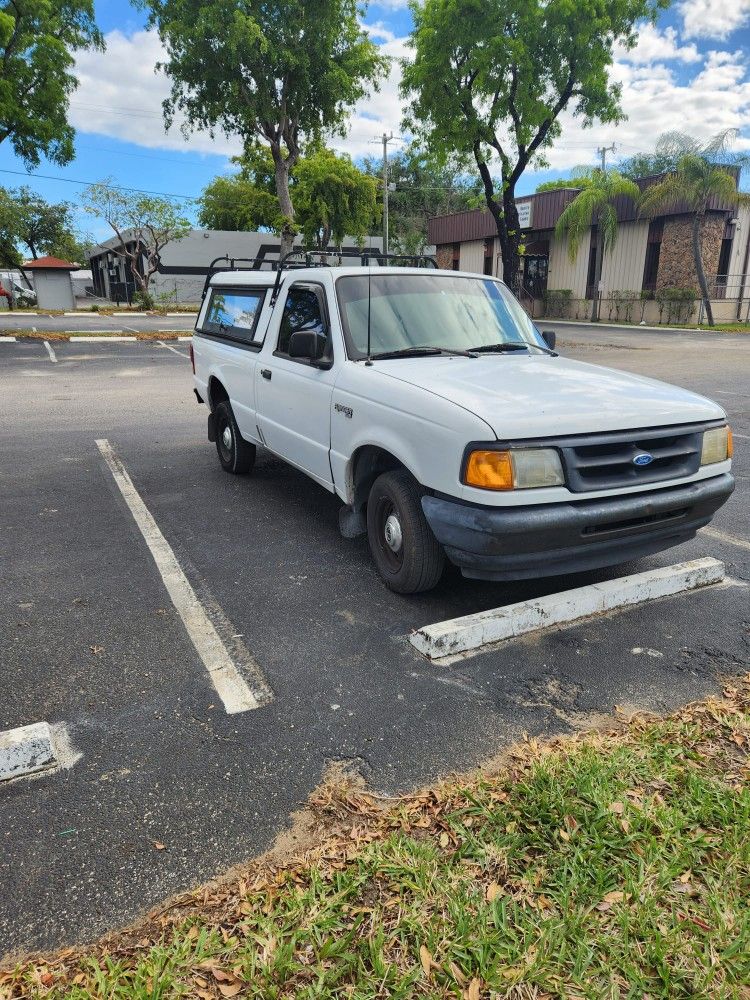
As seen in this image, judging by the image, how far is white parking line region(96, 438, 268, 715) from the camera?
10.4ft

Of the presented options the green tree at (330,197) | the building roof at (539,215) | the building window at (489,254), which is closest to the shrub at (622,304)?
the building roof at (539,215)

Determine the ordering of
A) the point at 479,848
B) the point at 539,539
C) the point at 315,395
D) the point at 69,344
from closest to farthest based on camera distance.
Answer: the point at 479,848, the point at 539,539, the point at 315,395, the point at 69,344

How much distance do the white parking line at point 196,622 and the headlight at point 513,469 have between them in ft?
4.73

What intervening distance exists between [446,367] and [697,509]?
5.24 feet

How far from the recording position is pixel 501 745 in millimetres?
2818

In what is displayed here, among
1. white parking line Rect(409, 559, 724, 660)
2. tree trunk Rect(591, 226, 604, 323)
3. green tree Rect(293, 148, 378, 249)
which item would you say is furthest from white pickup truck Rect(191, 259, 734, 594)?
green tree Rect(293, 148, 378, 249)

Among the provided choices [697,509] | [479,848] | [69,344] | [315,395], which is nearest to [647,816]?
[479,848]

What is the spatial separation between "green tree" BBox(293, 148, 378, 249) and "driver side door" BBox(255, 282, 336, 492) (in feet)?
135

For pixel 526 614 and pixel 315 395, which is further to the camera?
pixel 315 395

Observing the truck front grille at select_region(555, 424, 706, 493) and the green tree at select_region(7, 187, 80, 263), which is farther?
the green tree at select_region(7, 187, 80, 263)

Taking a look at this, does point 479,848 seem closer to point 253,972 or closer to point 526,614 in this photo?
point 253,972

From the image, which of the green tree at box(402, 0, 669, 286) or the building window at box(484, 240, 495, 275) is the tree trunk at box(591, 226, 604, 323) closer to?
the building window at box(484, 240, 495, 275)

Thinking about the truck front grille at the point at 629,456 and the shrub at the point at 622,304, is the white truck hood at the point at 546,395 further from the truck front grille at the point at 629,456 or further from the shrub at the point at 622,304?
the shrub at the point at 622,304

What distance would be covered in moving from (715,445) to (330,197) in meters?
46.2
